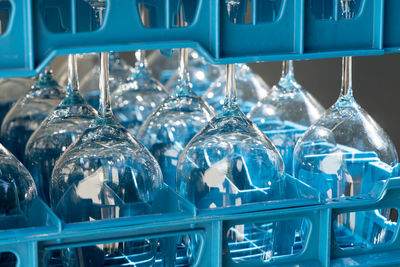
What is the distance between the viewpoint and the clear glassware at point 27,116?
121cm

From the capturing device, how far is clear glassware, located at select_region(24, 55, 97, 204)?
3.27 ft

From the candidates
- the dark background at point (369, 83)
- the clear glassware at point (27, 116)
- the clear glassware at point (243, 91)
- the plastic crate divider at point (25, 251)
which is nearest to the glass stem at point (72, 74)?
the clear glassware at point (27, 116)

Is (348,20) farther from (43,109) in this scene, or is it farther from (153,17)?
(43,109)

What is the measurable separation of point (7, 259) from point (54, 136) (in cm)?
22

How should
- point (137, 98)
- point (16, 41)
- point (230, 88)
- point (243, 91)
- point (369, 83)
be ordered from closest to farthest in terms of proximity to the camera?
point (16, 41) < point (230, 88) < point (137, 98) < point (243, 91) < point (369, 83)

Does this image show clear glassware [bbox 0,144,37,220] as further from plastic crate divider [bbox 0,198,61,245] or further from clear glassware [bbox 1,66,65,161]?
clear glassware [bbox 1,66,65,161]

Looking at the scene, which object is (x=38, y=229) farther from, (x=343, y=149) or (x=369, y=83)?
(x=369, y=83)

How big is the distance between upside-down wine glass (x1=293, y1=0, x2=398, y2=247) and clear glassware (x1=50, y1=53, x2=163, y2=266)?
0.86 ft

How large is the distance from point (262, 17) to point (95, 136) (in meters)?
0.26

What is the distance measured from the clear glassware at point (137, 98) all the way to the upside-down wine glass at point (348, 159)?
0.39 metres

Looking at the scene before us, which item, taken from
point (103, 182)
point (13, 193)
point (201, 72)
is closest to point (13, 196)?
point (13, 193)

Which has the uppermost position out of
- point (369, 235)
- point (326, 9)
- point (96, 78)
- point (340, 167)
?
point (326, 9)

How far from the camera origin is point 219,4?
78 cm

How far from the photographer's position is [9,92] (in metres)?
1.50
